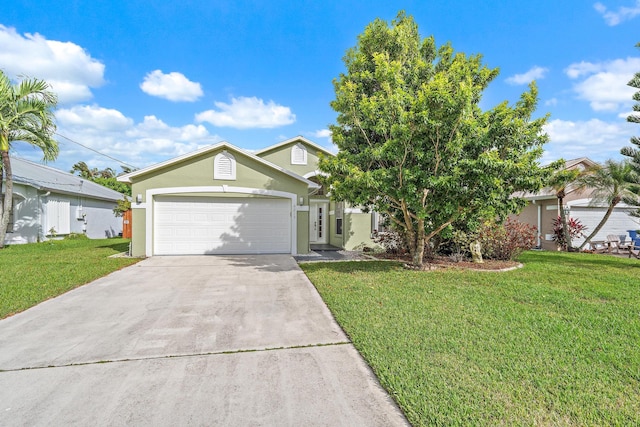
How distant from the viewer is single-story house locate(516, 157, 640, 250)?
1503cm

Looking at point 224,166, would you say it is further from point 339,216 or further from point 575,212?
point 575,212

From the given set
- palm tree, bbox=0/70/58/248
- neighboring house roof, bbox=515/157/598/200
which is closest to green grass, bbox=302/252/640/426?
neighboring house roof, bbox=515/157/598/200

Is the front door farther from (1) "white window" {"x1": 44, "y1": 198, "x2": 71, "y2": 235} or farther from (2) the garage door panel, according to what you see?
(1) "white window" {"x1": 44, "y1": 198, "x2": 71, "y2": 235}

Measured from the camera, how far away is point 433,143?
7230mm

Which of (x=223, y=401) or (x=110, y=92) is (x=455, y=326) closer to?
(x=223, y=401)

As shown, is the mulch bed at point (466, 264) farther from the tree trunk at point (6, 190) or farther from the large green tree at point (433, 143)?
the tree trunk at point (6, 190)

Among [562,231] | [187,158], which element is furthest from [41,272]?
[562,231]

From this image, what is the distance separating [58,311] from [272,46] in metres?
12.2

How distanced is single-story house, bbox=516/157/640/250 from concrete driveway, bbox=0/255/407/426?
1472cm

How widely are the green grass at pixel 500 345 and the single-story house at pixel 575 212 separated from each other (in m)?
9.30

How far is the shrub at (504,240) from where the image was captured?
32.4 ft

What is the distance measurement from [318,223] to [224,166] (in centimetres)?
564

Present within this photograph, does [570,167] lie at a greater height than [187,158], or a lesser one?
greater

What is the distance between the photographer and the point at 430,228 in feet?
31.0
